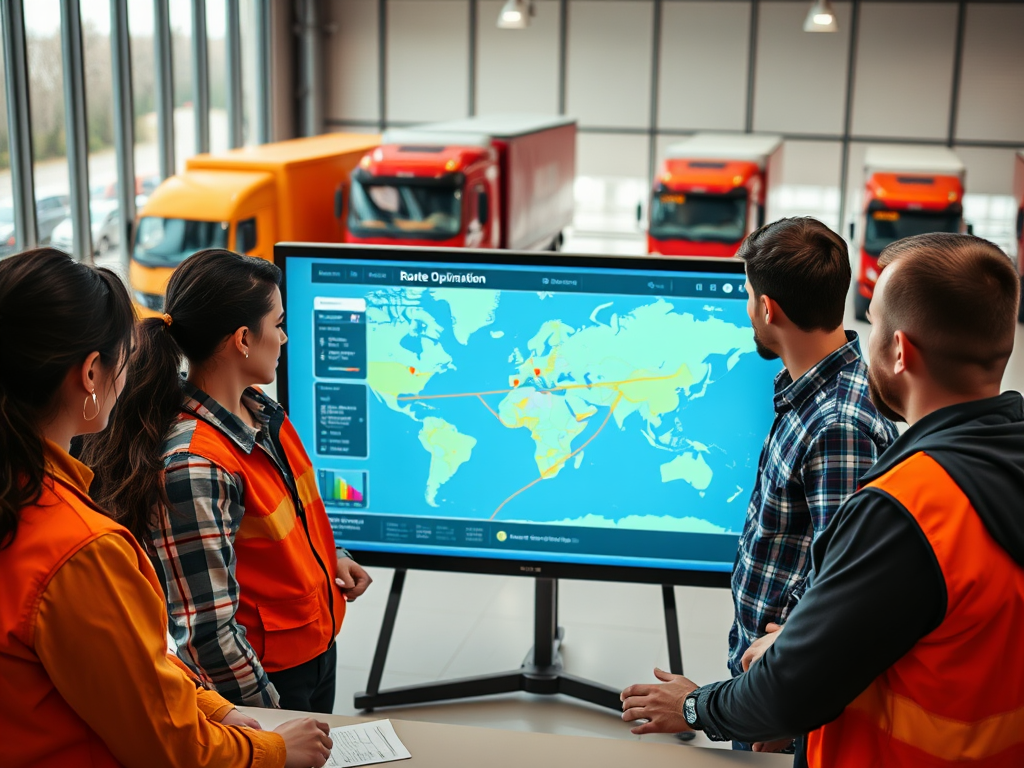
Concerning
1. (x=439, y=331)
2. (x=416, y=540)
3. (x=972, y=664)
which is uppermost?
(x=439, y=331)

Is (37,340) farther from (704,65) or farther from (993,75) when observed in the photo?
(993,75)

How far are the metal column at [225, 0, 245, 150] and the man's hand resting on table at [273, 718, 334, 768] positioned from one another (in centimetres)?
1477

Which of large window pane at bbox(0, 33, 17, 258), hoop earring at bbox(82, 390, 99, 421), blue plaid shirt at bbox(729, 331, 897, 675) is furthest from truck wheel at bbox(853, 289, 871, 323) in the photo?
hoop earring at bbox(82, 390, 99, 421)

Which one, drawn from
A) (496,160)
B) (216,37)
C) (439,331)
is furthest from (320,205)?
(439,331)

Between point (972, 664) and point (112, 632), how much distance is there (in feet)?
3.94

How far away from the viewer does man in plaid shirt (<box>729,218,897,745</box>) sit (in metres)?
2.17

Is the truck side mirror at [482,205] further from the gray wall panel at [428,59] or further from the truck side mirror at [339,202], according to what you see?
the gray wall panel at [428,59]

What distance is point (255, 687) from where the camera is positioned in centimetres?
221

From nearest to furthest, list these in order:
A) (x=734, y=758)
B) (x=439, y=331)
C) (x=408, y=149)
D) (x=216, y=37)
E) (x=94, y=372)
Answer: (x=94, y=372)
(x=734, y=758)
(x=439, y=331)
(x=408, y=149)
(x=216, y=37)

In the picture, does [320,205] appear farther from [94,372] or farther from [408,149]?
[94,372]

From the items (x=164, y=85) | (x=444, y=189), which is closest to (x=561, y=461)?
(x=444, y=189)

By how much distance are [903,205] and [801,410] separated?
10187 millimetres

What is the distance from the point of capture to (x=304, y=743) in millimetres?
1827

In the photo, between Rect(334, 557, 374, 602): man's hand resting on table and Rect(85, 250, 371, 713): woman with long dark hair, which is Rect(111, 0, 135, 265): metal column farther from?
Rect(85, 250, 371, 713): woman with long dark hair
